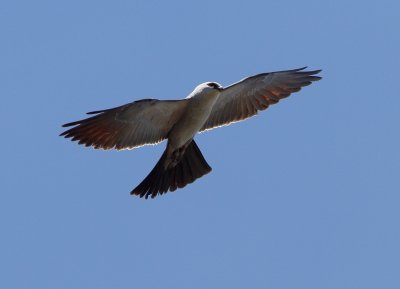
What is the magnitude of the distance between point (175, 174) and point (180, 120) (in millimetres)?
1129

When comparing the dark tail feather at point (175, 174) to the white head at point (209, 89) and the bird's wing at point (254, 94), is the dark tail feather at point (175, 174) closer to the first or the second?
the bird's wing at point (254, 94)

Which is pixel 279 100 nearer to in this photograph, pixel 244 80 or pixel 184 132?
pixel 244 80

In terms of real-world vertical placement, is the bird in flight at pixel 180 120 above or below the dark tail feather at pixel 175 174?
above

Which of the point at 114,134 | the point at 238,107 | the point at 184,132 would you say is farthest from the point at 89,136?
the point at 238,107

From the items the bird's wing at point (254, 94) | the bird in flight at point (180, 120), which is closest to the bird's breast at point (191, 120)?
the bird in flight at point (180, 120)

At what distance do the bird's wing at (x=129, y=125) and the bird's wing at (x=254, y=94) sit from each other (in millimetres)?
1084

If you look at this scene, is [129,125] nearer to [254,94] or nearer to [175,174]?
[175,174]

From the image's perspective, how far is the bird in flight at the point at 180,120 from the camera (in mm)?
19609

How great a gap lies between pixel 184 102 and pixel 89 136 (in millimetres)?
1847

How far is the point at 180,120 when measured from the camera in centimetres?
2009

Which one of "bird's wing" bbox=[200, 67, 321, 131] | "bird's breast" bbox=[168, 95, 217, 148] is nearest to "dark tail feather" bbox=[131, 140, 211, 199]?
"bird's breast" bbox=[168, 95, 217, 148]

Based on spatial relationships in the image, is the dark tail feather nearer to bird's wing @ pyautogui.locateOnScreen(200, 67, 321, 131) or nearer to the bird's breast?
the bird's breast

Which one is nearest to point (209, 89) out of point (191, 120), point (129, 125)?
point (191, 120)

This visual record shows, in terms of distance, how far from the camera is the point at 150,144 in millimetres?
20359
